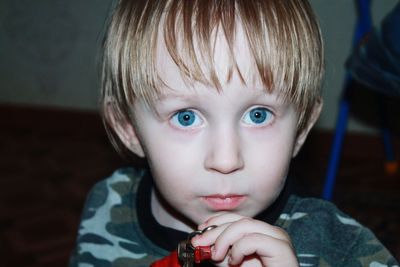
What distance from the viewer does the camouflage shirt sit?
2.39ft

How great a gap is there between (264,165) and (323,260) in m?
0.22

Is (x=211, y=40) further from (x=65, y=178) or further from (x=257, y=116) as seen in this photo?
(x=65, y=178)

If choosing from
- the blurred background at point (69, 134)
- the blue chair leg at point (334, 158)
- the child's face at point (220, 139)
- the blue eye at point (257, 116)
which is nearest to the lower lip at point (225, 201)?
the child's face at point (220, 139)

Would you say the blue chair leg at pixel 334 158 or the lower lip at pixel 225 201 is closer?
the lower lip at pixel 225 201

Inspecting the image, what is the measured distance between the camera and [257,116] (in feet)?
2.04

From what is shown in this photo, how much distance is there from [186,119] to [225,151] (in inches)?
3.0

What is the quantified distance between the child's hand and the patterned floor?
3.02 ft

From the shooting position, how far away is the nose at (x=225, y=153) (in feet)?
1.92

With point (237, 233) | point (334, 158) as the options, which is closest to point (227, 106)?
point (237, 233)

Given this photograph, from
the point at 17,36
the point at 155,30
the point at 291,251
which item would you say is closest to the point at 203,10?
the point at 155,30

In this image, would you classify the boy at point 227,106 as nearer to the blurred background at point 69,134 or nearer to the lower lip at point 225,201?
the lower lip at point 225,201

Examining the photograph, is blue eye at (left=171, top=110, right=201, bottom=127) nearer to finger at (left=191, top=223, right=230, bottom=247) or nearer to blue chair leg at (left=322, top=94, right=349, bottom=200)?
finger at (left=191, top=223, right=230, bottom=247)

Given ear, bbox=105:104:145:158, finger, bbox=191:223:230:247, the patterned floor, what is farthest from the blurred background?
finger, bbox=191:223:230:247

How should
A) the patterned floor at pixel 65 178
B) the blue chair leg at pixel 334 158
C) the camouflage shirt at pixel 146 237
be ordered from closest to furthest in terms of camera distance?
the camouflage shirt at pixel 146 237
the blue chair leg at pixel 334 158
the patterned floor at pixel 65 178
